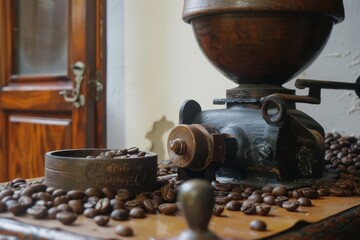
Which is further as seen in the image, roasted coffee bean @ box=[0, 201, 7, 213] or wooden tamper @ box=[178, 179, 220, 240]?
roasted coffee bean @ box=[0, 201, 7, 213]

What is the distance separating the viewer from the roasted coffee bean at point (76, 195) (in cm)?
83

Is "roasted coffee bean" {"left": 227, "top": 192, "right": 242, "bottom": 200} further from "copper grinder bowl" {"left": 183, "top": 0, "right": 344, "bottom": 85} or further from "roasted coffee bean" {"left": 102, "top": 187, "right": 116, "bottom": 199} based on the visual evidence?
"copper grinder bowl" {"left": 183, "top": 0, "right": 344, "bottom": 85}

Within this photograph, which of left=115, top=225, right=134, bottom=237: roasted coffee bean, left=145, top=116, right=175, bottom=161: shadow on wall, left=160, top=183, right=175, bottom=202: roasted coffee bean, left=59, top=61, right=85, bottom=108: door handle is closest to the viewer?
left=115, top=225, right=134, bottom=237: roasted coffee bean

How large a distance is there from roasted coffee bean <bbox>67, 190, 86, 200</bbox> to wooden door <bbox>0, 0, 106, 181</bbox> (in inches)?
52.7

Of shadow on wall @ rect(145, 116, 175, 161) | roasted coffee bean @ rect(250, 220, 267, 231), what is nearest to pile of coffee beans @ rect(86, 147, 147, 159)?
roasted coffee bean @ rect(250, 220, 267, 231)

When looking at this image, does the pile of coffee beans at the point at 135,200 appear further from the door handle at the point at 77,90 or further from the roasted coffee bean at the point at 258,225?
the door handle at the point at 77,90

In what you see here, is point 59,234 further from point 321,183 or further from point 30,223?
point 321,183

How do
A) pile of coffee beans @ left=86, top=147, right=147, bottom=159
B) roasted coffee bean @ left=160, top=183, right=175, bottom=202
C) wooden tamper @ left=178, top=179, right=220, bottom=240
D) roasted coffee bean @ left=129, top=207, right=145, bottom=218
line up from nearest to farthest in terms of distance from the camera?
1. wooden tamper @ left=178, top=179, right=220, bottom=240
2. roasted coffee bean @ left=129, top=207, right=145, bottom=218
3. roasted coffee bean @ left=160, top=183, right=175, bottom=202
4. pile of coffee beans @ left=86, top=147, right=147, bottom=159

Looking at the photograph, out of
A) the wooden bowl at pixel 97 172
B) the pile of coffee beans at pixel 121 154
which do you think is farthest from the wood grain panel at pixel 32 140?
the wooden bowl at pixel 97 172

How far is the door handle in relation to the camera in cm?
217

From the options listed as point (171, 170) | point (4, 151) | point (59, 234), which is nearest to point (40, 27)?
point (4, 151)

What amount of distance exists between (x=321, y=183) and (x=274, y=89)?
227 millimetres

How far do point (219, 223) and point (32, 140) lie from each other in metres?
1.77

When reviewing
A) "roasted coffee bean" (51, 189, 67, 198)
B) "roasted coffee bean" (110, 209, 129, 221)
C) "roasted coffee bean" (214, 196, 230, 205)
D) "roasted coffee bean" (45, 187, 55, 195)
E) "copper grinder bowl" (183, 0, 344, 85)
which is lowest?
"roasted coffee bean" (214, 196, 230, 205)
